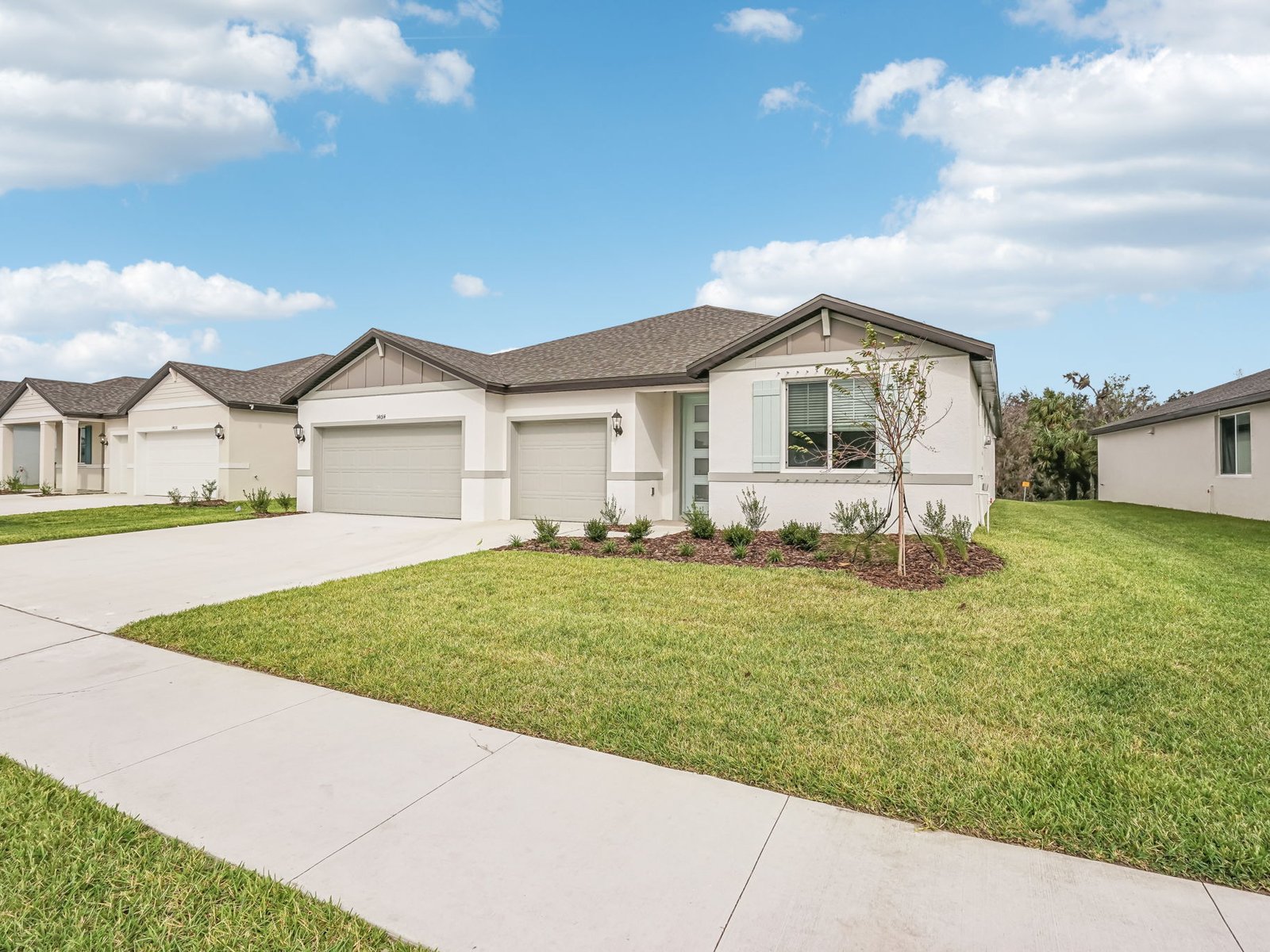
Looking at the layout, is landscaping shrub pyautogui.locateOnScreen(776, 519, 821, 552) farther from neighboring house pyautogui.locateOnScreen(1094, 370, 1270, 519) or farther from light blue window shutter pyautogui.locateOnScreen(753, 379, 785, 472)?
neighboring house pyautogui.locateOnScreen(1094, 370, 1270, 519)

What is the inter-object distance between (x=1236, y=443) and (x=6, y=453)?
43788 millimetres

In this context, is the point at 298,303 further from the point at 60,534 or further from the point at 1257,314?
the point at 1257,314

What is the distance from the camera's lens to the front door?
1456cm

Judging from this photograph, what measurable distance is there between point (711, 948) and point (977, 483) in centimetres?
1157

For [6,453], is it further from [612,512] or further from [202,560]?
[612,512]

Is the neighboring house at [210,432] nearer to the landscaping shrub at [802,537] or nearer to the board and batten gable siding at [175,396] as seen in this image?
the board and batten gable siding at [175,396]

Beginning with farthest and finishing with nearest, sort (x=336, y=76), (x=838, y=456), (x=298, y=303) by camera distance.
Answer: (x=298, y=303) → (x=336, y=76) → (x=838, y=456)

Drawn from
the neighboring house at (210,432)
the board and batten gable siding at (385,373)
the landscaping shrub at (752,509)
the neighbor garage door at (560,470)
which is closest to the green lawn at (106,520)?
the neighboring house at (210,432)

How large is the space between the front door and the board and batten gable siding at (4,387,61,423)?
25.3m

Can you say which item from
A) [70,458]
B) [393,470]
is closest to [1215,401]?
[393,470]

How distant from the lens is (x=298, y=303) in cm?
3691

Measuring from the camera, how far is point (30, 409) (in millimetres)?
26641

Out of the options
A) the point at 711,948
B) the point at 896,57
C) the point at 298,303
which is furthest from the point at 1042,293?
the point at 298,303

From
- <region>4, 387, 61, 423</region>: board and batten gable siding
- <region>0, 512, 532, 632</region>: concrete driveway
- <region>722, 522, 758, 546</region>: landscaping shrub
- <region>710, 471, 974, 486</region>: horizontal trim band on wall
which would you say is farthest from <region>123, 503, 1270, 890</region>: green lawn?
<region>4, 387, 61, 423</region>: board and batten gable siding
